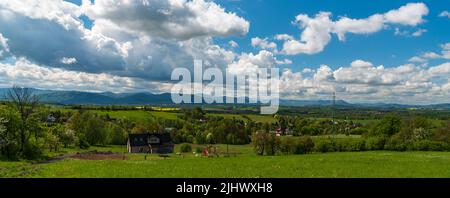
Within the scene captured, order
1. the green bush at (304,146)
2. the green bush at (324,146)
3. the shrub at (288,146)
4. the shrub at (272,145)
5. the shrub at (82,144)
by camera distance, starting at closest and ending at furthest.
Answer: the shrub at (272,145)
the shrub at (288,146)
the green bush at (304,146)
the green bush at (324,146)
the shrub at (82,144)

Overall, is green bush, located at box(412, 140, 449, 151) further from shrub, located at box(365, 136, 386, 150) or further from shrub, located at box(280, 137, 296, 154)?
shrub, located at box(280, 137, 296, 154)

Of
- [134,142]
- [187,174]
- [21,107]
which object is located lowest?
[134,142]

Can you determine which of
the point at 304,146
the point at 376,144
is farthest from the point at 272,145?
the point at 376,144

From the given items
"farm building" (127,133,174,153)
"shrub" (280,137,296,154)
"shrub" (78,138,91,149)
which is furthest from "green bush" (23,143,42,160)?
"farm building" (127,133,174,153)

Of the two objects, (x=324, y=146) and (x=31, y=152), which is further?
(x=324, y=146)

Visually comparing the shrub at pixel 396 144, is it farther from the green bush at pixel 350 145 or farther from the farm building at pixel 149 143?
the farm building at pixel 149 143

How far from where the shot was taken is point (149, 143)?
10750cm

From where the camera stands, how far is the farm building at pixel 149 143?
105 meters

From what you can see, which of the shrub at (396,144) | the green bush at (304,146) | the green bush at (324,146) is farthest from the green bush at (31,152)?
the shrub at (396,144)

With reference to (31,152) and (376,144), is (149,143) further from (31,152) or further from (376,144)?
(376,144)
